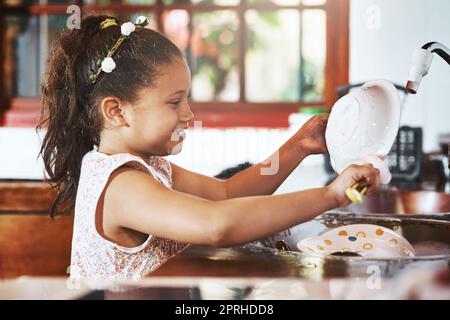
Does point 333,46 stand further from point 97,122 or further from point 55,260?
point 97,122

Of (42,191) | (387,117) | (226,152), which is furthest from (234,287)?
(226,152)

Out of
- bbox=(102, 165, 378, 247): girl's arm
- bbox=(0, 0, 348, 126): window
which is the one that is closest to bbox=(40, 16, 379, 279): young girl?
bbox=(102, 165, 378, 247): girl's arm

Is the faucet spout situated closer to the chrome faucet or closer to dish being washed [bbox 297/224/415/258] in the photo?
the chrome faucet

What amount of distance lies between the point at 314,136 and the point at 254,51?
167 centimetres

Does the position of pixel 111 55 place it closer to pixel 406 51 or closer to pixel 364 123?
pixel 364 123

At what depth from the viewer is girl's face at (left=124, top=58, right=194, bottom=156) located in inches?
34.8

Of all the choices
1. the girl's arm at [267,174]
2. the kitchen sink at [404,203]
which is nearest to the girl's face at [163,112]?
the girl's arm at [267,174]

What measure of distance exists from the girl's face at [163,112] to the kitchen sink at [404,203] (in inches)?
13.7

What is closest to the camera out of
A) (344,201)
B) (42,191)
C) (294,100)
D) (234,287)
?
(234,287)

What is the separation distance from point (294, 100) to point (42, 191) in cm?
119

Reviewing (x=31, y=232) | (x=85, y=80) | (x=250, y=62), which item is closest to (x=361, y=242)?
(x=85, y=80)

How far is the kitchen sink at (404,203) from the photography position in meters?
1.13

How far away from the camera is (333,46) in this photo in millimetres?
2641

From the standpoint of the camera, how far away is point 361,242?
0.94 m
